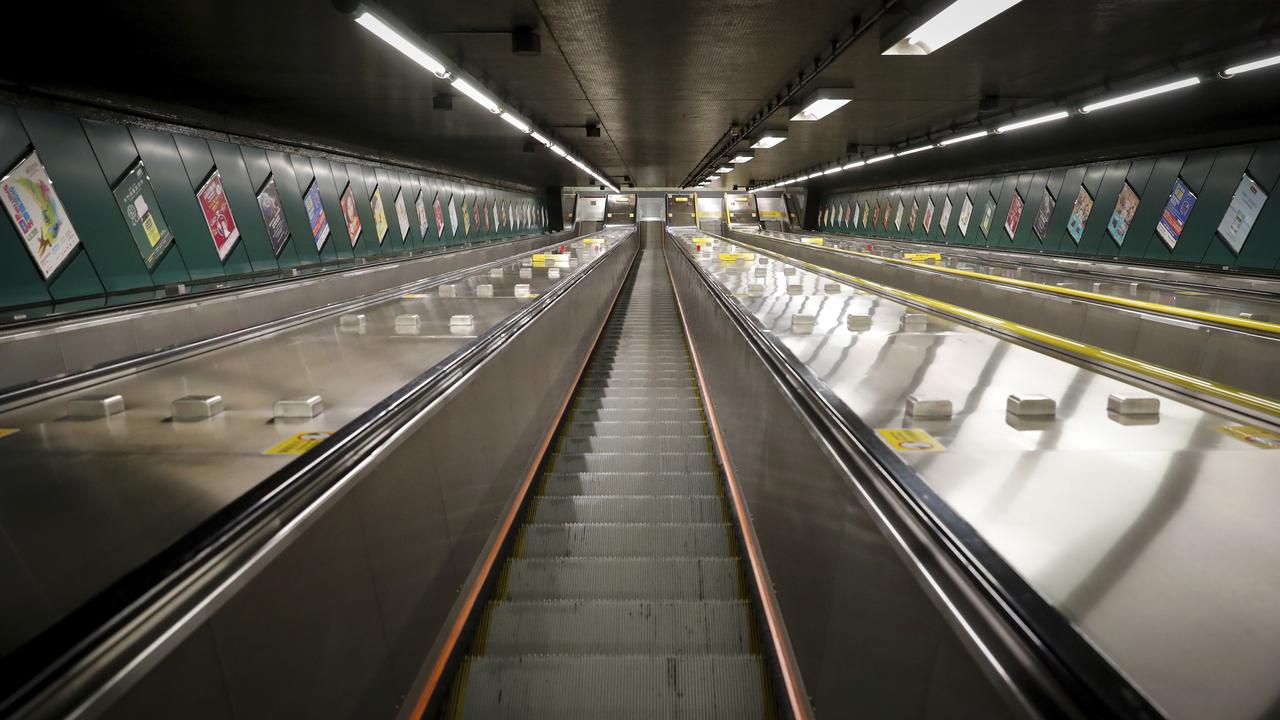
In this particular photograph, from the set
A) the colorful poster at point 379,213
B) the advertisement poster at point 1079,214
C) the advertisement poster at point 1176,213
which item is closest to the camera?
the advertisement poster at point 1176,213

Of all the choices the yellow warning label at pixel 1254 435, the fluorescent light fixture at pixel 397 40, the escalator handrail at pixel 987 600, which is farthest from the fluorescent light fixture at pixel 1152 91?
the fluorescent light fixture at pixel 397 40

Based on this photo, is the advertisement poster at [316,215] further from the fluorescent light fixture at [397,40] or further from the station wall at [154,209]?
the fluorescent light fixture at [397,40]

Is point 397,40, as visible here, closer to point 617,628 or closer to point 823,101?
point 617,628

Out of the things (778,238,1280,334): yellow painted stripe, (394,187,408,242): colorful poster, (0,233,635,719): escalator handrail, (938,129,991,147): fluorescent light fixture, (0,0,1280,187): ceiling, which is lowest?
(778,238,1280,334): yellow painted stripe

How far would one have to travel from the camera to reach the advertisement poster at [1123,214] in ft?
40.0

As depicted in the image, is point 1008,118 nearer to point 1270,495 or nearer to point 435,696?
point 1270,495

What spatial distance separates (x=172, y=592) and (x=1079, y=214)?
1732 cm

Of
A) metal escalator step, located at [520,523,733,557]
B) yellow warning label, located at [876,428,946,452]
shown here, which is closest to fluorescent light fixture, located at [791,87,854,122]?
metal escalator step, located at [520,523,733,557]

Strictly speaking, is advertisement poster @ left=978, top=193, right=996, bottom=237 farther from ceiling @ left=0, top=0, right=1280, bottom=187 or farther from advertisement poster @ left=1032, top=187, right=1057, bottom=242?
ceiling @ left=0, top=0, right=1280, bottom=187

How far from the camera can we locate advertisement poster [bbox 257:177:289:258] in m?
10.1

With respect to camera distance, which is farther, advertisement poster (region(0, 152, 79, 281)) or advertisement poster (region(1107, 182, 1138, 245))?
advertisement poster (region(1107, 182, 1138, 245))

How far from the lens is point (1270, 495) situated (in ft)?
4.43

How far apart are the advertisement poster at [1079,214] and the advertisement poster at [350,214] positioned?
55.6 feet

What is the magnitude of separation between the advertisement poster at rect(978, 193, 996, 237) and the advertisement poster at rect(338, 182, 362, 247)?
→ 17.3 meters
